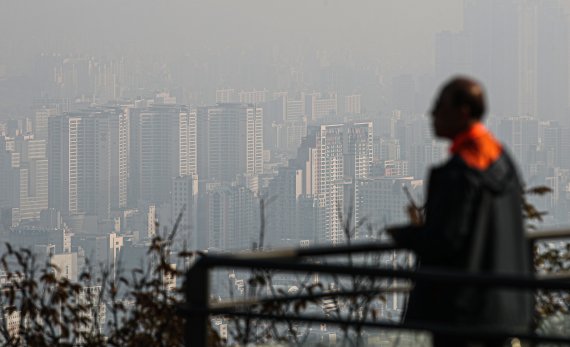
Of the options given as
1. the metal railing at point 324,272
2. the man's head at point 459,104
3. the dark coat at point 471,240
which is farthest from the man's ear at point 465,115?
the metal railing at point 324,272

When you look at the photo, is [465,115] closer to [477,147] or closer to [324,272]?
[477,147]

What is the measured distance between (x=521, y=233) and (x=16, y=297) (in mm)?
4974

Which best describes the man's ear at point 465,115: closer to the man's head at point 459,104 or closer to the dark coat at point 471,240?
the man's head at point 459,104

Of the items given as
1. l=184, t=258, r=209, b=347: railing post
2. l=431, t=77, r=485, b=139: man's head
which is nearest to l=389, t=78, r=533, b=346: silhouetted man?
l=431, t=77, r=485, b=139: man's head

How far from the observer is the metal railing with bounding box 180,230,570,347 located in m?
3.95

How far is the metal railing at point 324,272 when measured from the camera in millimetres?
3947

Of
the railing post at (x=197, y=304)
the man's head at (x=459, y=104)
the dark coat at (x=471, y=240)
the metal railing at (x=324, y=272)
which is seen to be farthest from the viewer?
the railing post at (x=197, y=304)

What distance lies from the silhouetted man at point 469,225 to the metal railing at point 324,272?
6 centimetres

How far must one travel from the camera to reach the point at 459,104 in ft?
13.8

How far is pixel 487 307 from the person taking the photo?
13.8 ft

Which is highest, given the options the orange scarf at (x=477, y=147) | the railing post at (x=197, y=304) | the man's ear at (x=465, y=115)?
the man's ear at (x=465, y=115)

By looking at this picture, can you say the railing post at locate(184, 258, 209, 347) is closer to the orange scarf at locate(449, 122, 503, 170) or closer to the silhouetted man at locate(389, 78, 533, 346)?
the silhouetted man at locate(389, 78, 533, 346)

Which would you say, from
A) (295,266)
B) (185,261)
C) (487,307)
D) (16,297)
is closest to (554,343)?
(487,307)

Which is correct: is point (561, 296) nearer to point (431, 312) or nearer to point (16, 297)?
point (431, 312)
